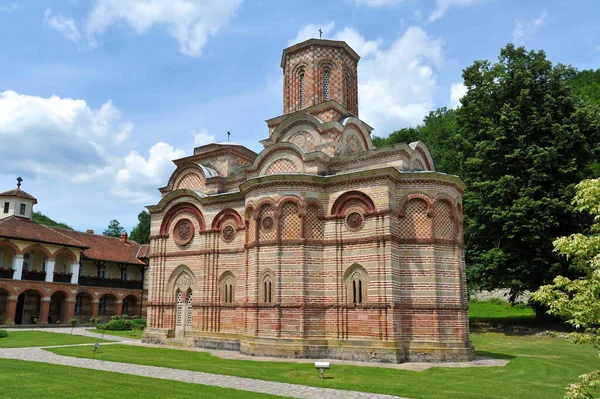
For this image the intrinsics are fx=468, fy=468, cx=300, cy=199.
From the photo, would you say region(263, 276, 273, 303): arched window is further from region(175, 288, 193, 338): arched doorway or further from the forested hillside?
the forested hillside

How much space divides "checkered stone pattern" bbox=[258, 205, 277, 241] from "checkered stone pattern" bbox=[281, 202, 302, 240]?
32 cm

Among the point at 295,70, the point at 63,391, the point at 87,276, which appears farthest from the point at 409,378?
the point at 87,276

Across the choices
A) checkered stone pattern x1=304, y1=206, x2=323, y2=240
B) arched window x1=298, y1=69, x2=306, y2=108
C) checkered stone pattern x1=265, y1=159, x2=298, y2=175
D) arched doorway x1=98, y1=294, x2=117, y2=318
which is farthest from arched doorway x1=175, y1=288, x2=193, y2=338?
arched doorway x1=98, y1=294, x2=117, y2=318

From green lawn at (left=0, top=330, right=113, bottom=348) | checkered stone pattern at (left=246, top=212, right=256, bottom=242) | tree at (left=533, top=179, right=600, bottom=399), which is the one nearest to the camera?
tree at (left=533, top=179, right=600, bottom=399)

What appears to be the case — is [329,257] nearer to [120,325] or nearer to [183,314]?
[183,314]

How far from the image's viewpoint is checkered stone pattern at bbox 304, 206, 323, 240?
16.0 m

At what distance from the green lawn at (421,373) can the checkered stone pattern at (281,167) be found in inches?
275

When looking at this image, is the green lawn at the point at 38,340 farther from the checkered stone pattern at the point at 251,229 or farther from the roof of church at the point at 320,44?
the roof of church at the point at 320,44

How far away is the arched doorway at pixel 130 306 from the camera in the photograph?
3728cm

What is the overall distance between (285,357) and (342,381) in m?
4.34

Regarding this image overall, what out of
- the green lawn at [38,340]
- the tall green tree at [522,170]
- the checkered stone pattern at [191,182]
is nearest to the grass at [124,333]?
the green lawn at [38,340]

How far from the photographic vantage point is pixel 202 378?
11.0 m

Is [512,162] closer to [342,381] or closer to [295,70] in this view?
[295,70]

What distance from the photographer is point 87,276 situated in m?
33.8
